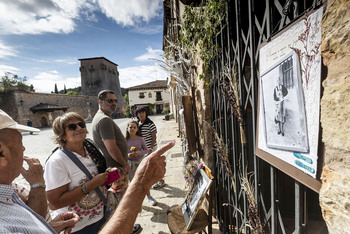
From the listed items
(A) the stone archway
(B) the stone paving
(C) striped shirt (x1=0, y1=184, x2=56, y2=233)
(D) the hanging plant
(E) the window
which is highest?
(E) the window

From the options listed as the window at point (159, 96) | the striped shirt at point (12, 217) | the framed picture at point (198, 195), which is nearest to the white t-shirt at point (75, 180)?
the striped shirt at point (12, 217)

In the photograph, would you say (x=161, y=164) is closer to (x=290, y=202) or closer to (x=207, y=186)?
(x=207, y=186)

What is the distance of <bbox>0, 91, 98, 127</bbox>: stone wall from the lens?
22.1 m

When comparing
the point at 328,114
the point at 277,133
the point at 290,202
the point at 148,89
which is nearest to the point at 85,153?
the point at 277,133

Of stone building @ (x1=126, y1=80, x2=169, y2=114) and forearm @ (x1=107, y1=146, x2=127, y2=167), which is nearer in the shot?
forearm @ (x1=107, y1=146, x2=127, y2=167)

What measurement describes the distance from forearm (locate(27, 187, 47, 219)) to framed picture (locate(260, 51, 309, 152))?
1921 mm

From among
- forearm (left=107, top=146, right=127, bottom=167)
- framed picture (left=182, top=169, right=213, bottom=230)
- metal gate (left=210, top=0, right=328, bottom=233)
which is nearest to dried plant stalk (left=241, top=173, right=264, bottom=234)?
metal gate (left=210, top=0, right=328, bottom=233)

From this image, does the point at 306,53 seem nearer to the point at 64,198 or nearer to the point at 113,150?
the point at 64,198

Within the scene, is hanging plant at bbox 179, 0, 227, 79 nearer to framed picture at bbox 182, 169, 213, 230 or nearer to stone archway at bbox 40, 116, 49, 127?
framed picture at bbox 182, 169, 213, 230

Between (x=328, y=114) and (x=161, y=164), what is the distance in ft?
3.38

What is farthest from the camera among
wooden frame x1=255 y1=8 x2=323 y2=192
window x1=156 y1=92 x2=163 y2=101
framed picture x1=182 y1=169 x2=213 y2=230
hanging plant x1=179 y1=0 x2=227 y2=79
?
window x1=156 y1=92 x2=163 y2=101

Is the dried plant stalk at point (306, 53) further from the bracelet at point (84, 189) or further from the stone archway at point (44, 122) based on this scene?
the stone archway at point (44, 122)

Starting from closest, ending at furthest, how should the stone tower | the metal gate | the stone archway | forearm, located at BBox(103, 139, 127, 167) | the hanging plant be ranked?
1. the metal gate
2. the hanging plant
3. forearm, located at BBox(103, 139, 127, 167)
4. the stone archway
5. the stone tower

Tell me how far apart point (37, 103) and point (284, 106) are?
108 feet
